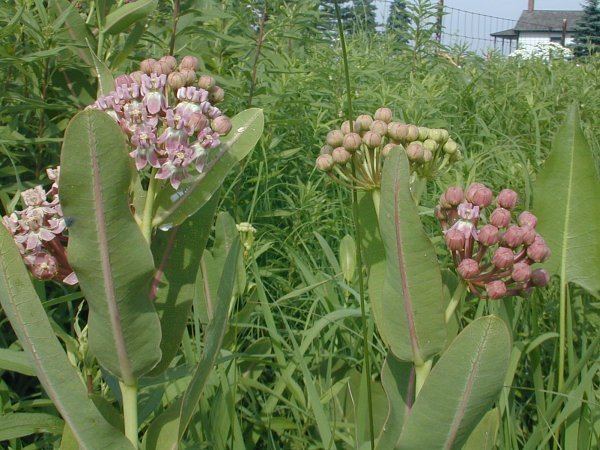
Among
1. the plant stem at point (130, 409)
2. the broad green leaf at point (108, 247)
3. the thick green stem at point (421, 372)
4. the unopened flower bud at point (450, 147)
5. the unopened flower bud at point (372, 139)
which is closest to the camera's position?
the broad green leaf at point (108, 247)

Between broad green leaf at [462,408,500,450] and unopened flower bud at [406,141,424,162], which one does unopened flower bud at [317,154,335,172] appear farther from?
broad green leaf at [462,408,500,450]

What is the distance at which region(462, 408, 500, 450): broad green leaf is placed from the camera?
1356 millimetres

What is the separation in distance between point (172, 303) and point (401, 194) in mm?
439

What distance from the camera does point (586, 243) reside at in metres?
1.80

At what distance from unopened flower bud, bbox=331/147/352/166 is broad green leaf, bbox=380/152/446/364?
244 mm

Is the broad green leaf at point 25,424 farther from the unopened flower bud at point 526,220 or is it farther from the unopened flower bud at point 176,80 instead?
the unopened flower bud at point 526,220

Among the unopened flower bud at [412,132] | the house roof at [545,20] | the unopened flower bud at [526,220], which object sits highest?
the unopened flower bud at [412,132]

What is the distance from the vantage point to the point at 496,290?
4.15 feet

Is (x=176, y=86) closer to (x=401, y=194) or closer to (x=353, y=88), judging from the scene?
(x=401, y=194)

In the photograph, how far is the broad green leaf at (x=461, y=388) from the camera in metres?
1.10

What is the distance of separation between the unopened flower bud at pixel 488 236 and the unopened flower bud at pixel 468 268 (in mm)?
41

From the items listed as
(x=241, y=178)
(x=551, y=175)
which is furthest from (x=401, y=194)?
(x=241, y=178)

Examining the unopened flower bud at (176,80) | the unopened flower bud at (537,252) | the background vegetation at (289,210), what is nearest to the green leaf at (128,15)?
the background vegetation at (289,210)

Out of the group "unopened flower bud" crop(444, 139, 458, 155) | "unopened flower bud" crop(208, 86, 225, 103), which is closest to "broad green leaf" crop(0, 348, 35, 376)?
"unopened flower bud" crop(208, 86, 225, 103)
